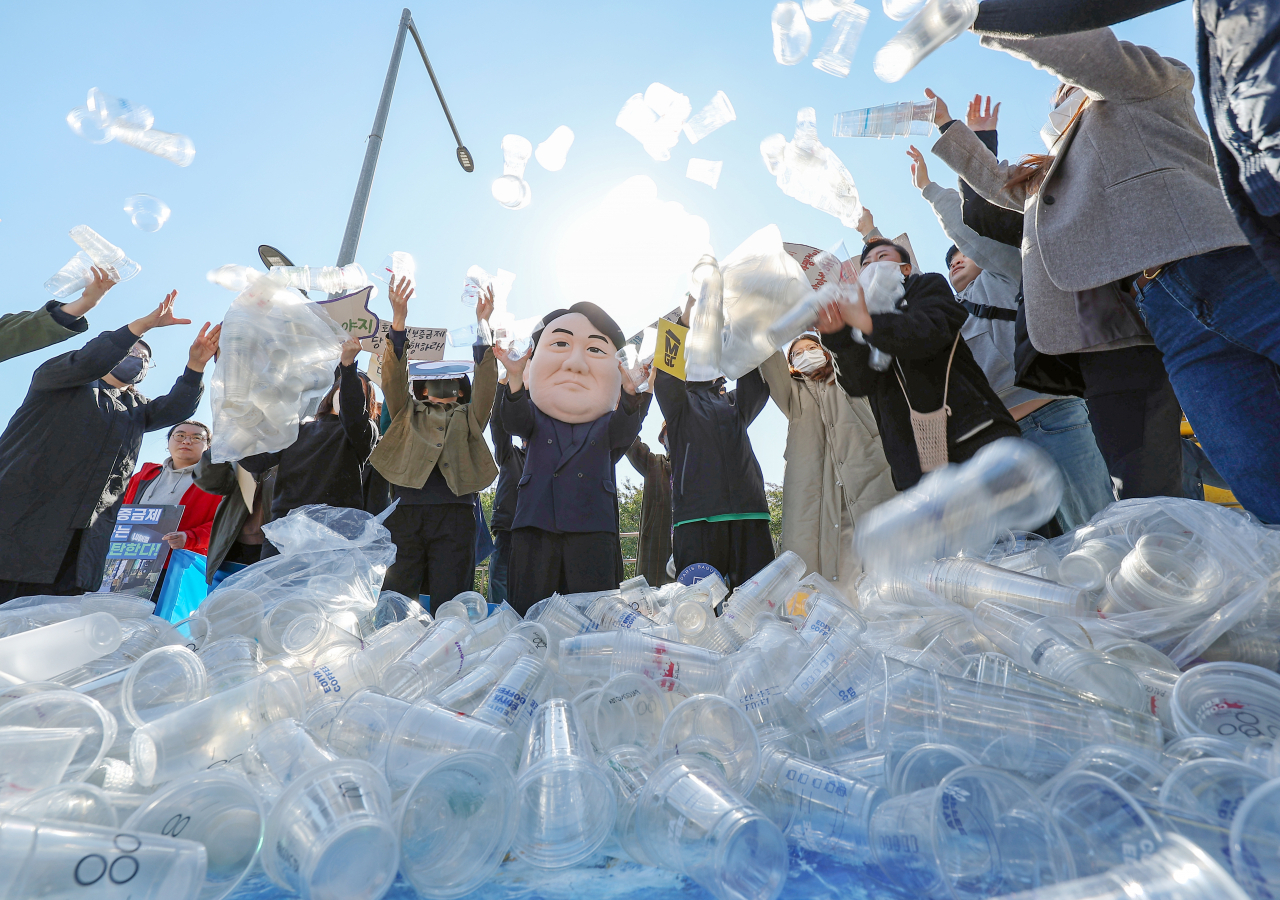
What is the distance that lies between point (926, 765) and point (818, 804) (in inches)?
7.4

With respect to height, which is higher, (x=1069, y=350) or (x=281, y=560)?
(x=1069, y=350)

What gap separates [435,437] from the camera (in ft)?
13.6

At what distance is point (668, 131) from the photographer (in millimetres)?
4441

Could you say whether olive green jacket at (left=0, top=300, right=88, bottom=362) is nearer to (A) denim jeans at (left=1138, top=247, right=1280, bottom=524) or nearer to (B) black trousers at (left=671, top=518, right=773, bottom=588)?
(B) black trousers at (left=671, top=518, right=773, bottom=588)

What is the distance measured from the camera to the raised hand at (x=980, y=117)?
319 centimetres

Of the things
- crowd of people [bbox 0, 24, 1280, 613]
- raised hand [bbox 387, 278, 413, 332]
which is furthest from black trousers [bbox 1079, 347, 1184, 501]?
raised hand [bbox 387, 278, 413, 332]

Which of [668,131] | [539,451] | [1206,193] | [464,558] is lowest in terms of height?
[464,558]

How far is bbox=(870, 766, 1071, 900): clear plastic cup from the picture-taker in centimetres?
81

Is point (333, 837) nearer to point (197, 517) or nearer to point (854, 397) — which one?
point (854, 397)

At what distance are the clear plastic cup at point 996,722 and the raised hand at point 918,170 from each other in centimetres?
300

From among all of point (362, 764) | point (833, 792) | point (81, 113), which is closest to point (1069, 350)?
point (833, 792)

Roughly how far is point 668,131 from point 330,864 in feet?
14.8

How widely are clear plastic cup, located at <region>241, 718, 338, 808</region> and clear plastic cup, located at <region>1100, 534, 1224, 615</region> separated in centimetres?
175

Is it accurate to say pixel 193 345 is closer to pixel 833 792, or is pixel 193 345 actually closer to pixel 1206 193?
pixel 833 792
